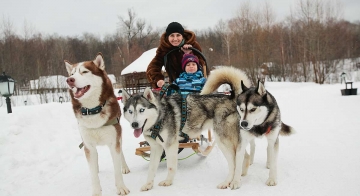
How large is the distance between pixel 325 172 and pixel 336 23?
2601 cm

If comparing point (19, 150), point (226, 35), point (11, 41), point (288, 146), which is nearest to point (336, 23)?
point (226, 35)

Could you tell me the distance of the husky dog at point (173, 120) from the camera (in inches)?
118

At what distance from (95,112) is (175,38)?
2.32 m

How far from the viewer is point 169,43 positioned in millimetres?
4711

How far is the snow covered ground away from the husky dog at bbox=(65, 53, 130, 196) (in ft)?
1.45

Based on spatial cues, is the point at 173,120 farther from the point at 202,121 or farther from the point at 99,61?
the point at 99,61

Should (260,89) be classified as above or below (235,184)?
above

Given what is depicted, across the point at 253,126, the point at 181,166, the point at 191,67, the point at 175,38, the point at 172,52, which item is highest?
the point at 175,38

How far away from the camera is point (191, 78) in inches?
157

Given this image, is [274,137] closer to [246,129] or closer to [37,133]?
[246,129]

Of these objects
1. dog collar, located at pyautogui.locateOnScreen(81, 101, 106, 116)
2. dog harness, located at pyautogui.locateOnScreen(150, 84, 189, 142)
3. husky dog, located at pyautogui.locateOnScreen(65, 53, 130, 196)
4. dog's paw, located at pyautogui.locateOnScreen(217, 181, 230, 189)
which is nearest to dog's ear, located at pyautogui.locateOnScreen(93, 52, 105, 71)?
husky dog, located at pyautogui.locateOnScreen(65, 53, 130, 196)

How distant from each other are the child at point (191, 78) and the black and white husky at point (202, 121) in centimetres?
43

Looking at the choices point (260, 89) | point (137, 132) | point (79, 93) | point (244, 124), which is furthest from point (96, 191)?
point (260, 89)

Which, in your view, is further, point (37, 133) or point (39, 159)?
point (37, 133)
